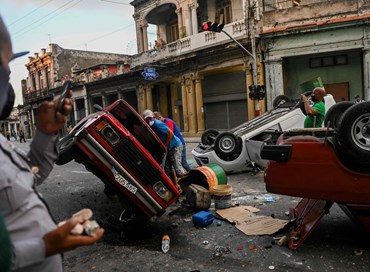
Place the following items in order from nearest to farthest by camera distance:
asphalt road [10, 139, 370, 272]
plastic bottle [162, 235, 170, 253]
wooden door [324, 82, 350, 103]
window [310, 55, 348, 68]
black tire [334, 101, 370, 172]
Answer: black tire [334, 101, 370, 172] → asphalt road [10, 139, 370, 272] → plastic bottle [162, 235, 170, 253] → window [310, 55, 348, 68] → wooden door [324, 82, 350, 103]

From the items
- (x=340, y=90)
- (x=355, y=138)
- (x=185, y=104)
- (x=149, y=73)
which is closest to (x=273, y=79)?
(x=340, y=90)

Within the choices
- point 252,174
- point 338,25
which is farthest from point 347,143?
point 338,25

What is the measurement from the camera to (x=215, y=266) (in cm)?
348

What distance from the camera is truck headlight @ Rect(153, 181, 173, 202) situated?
432 cm

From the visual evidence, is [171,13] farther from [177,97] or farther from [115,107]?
[115,107]

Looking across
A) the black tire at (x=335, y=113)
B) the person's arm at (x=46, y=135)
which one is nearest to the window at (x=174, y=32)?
the black tire at (x=335, y=113)

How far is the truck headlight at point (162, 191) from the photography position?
4316 mm

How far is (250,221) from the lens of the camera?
471 cm

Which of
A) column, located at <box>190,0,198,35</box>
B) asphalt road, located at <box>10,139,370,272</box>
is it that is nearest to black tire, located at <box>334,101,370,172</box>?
asphalt road, located at <box>10,139,370,272</box>

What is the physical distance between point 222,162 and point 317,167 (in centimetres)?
466

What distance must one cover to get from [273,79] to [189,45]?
660 centimetres

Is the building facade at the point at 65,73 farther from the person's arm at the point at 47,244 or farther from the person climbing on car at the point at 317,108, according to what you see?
the person's arm at the point at 47,244

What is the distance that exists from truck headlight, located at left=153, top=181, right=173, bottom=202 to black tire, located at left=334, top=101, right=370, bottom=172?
215cm

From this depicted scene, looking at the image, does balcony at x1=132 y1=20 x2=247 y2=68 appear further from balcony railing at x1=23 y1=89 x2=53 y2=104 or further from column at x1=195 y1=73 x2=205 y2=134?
balcony railing at x1=23 y1=89 x2=53 y2=104
